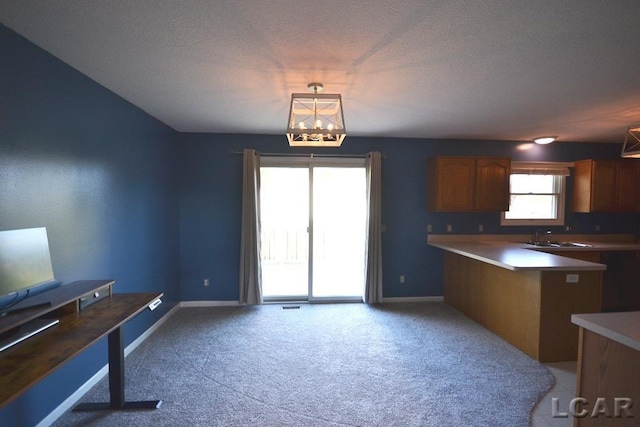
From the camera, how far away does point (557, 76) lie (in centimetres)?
228

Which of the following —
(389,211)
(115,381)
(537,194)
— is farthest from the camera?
(537,194)

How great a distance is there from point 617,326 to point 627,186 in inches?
181

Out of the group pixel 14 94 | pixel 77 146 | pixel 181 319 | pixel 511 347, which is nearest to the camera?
pixel 14 94

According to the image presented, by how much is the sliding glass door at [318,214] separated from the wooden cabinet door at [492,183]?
1.66 metres

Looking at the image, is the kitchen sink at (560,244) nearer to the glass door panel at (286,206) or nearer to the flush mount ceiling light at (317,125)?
the glass door panel at (286,206)

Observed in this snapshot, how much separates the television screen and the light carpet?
43.7 inches

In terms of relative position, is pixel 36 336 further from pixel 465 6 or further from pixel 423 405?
pixel 465 6

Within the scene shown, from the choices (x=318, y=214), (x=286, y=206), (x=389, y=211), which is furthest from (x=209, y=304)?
(x=389, y=211)

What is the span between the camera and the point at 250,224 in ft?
13.7

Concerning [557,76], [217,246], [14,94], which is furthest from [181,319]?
[557,76]

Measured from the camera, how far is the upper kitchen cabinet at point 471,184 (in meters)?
4.24

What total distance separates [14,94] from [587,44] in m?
3.48

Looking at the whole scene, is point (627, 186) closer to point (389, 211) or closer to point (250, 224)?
point (389, 211)

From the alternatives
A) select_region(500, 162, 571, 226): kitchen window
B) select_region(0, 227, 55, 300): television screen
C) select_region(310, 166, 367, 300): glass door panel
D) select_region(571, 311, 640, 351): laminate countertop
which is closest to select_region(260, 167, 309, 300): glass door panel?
select_region(310, 166, 367, 300): glass door panel
